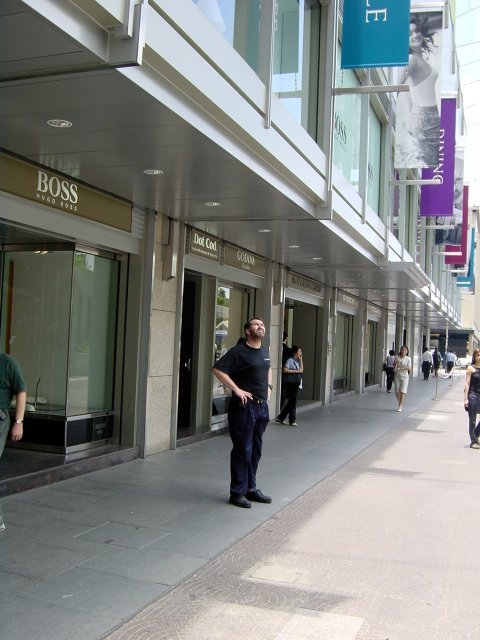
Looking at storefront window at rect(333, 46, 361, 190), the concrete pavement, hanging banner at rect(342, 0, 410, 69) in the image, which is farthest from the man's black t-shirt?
storefront window at rect(333, 46, 361, 190)

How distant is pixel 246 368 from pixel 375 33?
5638 millimetres

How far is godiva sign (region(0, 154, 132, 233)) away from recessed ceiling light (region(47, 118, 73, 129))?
1108 millimetres

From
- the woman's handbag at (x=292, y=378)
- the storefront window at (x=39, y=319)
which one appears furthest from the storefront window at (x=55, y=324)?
the woman's handbag at (x=292, y=378)

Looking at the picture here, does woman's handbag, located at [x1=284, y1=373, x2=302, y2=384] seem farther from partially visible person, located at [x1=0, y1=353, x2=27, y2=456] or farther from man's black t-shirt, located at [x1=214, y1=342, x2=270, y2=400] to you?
partially visible person, located at [x1=0, y1=353, x2=27, y2=456]

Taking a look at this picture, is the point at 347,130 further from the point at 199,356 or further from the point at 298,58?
the point at 199,356

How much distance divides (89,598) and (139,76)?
3.36m

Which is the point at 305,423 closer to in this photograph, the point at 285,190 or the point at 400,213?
the point at 285,190

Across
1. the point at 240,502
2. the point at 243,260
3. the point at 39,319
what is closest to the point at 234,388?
the point at 240,502

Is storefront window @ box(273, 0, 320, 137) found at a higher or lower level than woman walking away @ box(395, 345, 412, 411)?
higher

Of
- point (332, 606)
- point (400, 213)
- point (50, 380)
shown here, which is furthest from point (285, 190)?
point (400, 213)

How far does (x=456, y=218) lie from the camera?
2462cm

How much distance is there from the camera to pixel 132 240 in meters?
8.40

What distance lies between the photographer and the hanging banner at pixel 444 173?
17.8 metres

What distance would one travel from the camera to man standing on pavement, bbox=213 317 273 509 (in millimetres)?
6191
